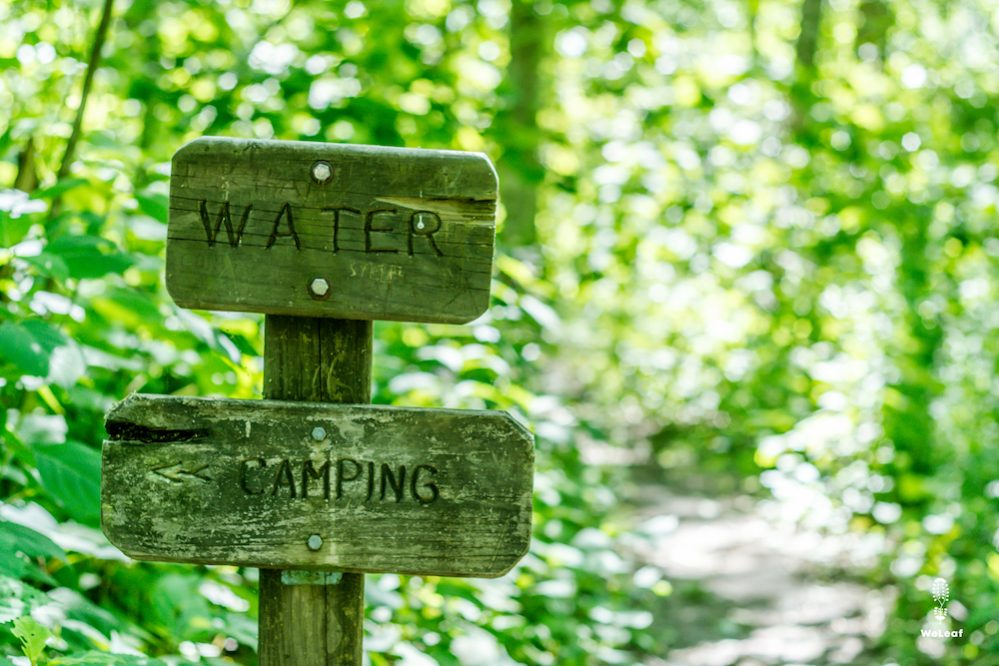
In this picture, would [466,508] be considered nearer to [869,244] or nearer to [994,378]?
[994,378]

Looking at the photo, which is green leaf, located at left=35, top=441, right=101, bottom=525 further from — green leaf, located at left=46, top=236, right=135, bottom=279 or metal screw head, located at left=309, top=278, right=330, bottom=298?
metal screw head, located at left=309, top=278, right=330, bottom=298

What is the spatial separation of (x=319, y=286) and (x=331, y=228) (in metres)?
0.09

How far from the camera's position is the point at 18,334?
1.74 metres

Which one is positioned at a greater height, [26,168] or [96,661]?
[26,168]

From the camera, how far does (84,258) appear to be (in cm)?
190

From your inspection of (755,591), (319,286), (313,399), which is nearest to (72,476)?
(313,399)

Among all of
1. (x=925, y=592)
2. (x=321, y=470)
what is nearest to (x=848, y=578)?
(x=925, y=592)

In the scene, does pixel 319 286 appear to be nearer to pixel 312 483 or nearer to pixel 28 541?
pixel 312 483

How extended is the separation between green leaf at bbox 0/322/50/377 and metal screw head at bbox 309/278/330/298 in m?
0.56

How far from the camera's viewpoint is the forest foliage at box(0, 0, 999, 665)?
2215 millimetres

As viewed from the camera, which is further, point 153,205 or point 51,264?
point 153,205

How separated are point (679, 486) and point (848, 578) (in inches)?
74.5

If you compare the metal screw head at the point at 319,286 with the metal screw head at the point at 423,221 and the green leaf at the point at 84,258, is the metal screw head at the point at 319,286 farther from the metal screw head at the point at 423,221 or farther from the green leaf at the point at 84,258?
the green leaf at the point at 84,258

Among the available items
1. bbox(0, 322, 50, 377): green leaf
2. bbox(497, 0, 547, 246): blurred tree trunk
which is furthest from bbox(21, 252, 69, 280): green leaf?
bbox(497, 0, 547, 246): blurred tree trunk
